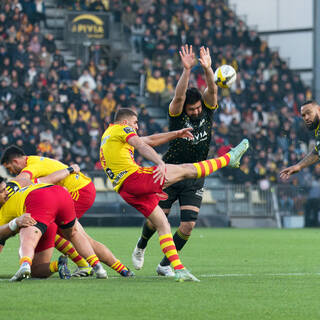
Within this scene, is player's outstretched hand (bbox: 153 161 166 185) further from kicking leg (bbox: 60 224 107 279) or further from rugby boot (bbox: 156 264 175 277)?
rugby boot (bbox: 156 264 175 277)

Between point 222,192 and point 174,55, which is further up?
point 174,55

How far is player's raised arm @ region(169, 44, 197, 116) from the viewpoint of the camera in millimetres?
9398

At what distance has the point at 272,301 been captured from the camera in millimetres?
7469

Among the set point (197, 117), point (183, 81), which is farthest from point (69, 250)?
point (183, 81)

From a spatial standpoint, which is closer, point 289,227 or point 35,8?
point 289,227

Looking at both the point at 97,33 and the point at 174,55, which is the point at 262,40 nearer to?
the point at 174,55

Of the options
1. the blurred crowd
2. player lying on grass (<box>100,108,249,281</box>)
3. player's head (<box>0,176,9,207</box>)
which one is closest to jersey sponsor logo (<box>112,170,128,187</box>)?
player lying on grass (<box>100,108,249,281</box>)

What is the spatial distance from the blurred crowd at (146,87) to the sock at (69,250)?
1375 cm

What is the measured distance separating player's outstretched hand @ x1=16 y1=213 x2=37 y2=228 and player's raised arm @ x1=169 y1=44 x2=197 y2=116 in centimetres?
209

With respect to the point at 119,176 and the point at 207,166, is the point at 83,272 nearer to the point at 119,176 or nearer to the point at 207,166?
the point at 119,176

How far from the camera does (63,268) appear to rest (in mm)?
9617

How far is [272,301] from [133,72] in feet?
78.9

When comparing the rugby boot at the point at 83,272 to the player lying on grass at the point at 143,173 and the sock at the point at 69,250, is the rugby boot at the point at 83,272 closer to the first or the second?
the sock at the point at 69,250

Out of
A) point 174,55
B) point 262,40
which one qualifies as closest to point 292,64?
point 262,40
